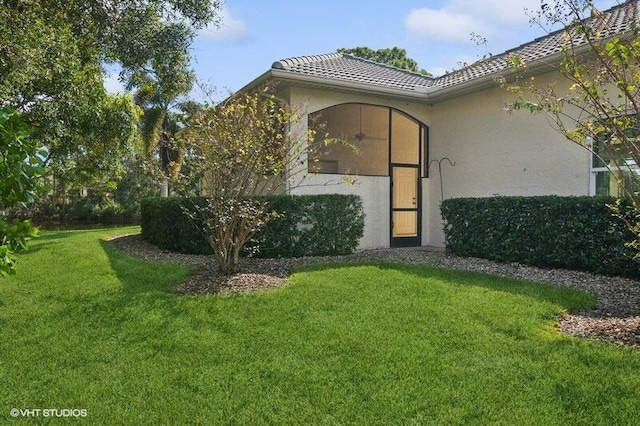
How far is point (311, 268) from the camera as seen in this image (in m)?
7.62

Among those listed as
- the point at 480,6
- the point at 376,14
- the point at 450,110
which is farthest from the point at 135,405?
the point at 450,110

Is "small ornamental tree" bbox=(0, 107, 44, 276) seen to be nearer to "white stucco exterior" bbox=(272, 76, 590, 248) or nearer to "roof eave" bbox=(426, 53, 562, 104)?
"white stucco exterior" bbox=(272, 76, 590, 248)

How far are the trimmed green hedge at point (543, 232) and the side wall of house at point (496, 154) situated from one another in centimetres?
172

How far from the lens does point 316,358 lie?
379 centimetres

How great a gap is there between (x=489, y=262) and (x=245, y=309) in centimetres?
505

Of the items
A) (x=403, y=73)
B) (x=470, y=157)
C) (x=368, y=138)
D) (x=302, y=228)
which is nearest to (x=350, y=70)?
(x=368, y=138)

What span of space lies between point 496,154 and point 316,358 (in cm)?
819

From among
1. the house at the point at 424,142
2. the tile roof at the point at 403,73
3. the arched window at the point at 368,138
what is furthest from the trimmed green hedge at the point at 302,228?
the tile roof at the point at 403,73

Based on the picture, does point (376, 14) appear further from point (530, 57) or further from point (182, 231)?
point (182, 231)

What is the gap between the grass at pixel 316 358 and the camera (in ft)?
9.84

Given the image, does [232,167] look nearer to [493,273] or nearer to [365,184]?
[493,273]

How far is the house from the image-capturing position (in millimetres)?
9383

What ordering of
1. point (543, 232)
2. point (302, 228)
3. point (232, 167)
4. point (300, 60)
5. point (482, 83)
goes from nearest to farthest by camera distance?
point (232, 167), point (543, 232), point (302, 228), point (482, 83), point (300, 60)

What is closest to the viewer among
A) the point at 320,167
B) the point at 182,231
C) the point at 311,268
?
the point at 311,268
